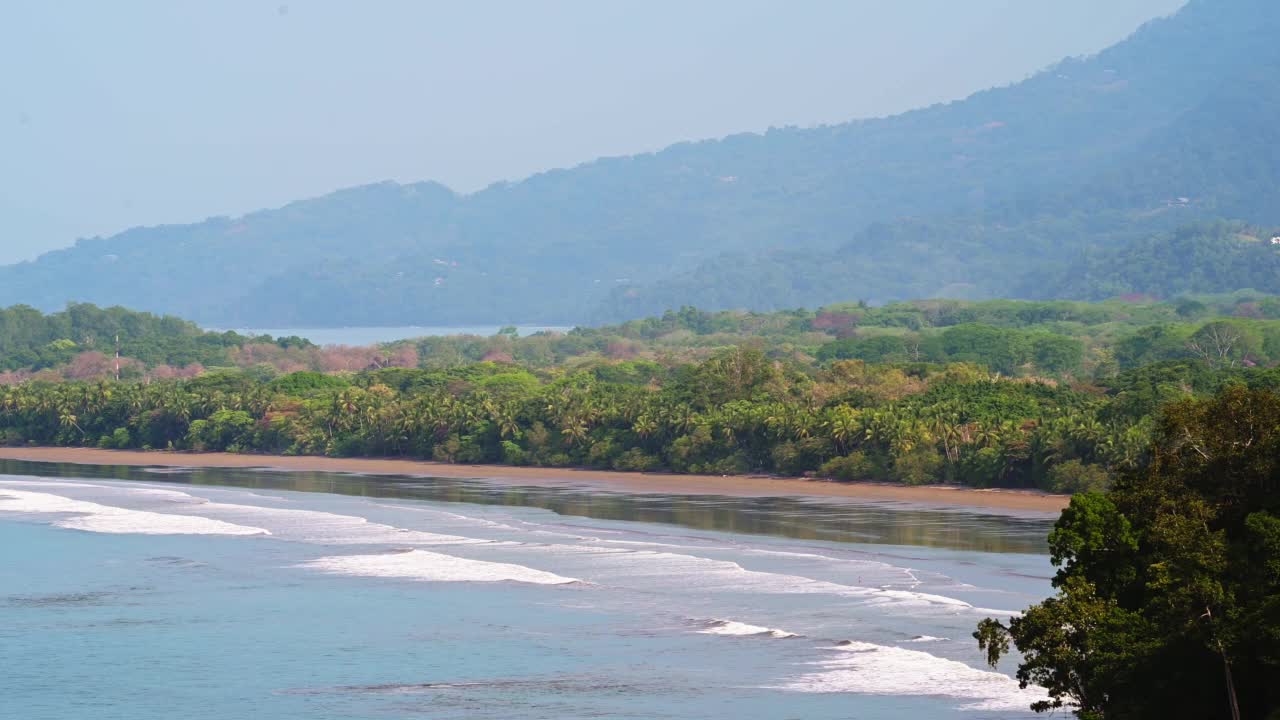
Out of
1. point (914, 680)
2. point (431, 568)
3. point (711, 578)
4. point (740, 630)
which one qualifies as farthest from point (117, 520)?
point (914, 680)

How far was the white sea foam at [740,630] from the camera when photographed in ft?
125

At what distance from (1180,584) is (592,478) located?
5843 cm

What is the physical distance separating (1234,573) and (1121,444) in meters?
40.9

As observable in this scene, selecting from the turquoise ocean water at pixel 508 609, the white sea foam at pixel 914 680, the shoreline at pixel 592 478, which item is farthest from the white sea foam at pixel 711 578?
the shoreline at pixel 592 478

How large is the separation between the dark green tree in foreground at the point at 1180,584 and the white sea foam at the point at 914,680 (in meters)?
4.91

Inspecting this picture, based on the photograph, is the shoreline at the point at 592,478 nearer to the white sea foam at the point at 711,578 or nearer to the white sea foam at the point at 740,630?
the white sea foam at the point at 711,578

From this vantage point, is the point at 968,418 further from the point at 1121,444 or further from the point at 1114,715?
the point at 1114,715

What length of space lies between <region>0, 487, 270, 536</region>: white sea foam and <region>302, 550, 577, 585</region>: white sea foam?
8524 mm

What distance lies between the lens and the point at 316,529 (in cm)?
5925

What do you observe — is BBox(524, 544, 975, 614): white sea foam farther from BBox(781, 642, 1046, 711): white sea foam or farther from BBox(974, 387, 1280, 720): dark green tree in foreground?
BBox(974, 387, 1280, 720): dark green tree in foreground

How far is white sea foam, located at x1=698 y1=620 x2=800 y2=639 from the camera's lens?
38.0 meters

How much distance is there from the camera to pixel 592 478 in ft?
268

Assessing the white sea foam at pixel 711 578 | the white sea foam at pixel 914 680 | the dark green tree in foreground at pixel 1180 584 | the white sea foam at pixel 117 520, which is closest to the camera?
the dark green tree in foreground at pixel 1180 584

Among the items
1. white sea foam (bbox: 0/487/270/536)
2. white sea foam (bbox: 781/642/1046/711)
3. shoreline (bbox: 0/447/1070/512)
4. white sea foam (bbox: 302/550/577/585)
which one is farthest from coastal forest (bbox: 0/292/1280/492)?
white sea foam (bbox: 0/487/270/536)
